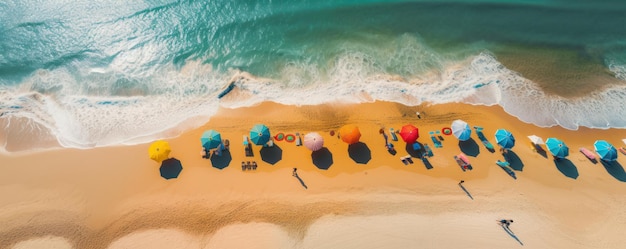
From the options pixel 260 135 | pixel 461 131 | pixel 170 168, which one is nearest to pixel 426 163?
pixel 461 131

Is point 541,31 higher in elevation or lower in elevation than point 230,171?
higher

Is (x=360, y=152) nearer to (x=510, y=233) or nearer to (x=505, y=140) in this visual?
(x=505, y=140)

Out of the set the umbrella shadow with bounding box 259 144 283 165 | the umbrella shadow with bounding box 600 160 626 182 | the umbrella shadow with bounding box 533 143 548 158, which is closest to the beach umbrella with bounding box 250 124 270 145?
the umbrella shadow with bounding box 259 144 283 165

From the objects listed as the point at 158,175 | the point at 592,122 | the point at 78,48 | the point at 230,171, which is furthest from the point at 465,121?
the point at 78,48

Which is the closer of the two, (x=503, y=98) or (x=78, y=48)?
(x=503, y=98)

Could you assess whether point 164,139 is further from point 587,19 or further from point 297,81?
point 587,19

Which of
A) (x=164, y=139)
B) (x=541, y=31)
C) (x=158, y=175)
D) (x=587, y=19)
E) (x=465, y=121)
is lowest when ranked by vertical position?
(x=158, y=175)
